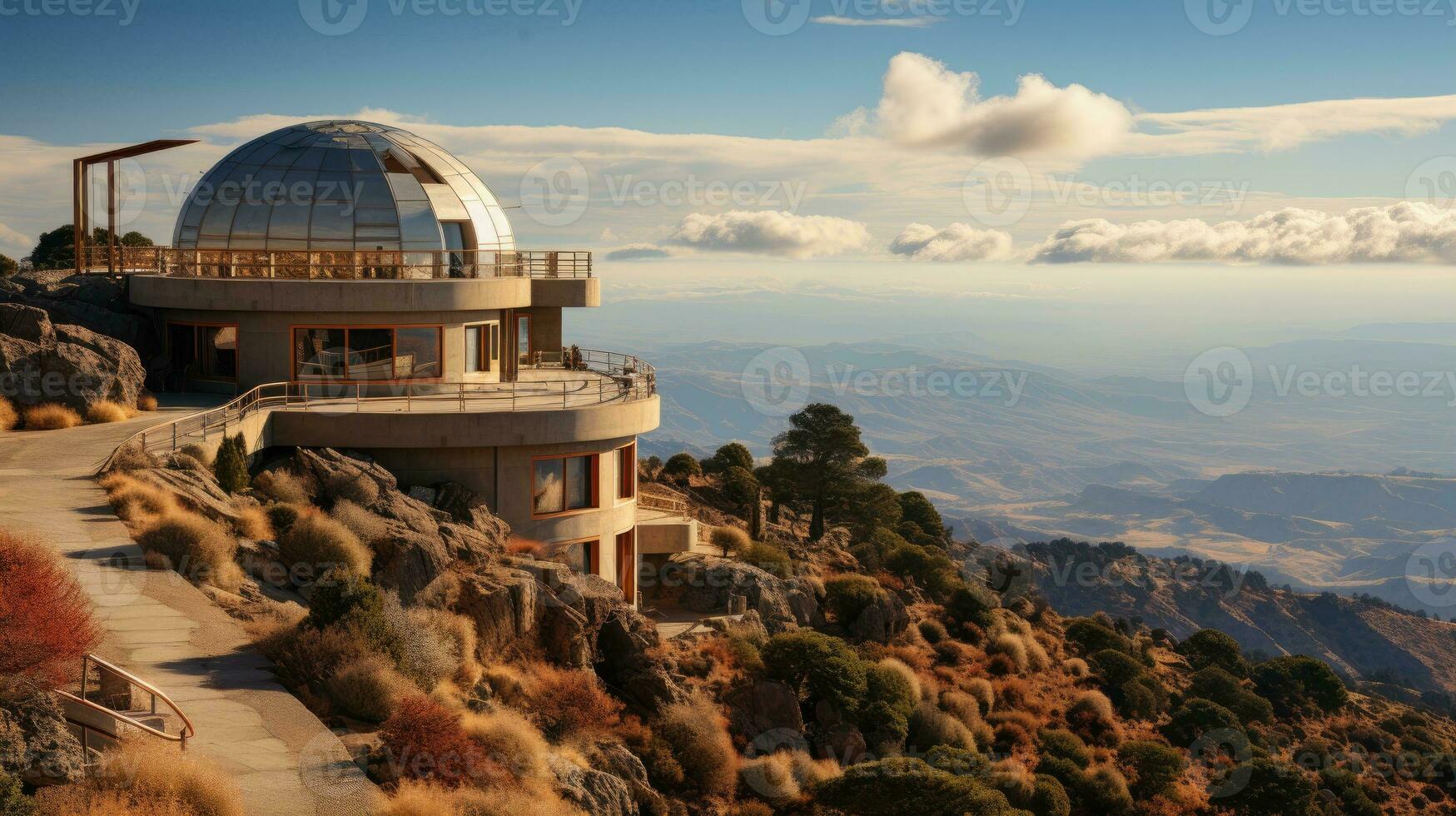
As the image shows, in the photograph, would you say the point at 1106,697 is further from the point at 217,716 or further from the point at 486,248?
the point at 217,716

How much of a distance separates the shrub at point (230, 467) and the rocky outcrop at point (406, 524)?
4.23 feet

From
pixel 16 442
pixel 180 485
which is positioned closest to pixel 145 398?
pixel 16 442

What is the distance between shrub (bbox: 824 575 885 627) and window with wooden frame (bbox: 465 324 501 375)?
12807 millimetres

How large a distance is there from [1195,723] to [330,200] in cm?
3351

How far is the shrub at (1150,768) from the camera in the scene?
34.4 m

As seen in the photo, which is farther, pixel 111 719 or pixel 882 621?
pixel 882 621

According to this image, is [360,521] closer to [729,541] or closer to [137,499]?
[137,499]

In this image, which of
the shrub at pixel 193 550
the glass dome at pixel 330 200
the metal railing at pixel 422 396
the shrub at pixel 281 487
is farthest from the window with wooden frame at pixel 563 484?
the shrub at pixel 193 550

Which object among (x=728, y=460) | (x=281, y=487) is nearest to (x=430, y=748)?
(x=281, y=487)

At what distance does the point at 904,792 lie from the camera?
22844 millimetres

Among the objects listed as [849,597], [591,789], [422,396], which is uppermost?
[422,396]

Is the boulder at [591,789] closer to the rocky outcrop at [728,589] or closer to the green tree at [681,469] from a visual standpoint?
the rocky outcrop at [728,589]

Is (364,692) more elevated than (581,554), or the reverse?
(364,692)

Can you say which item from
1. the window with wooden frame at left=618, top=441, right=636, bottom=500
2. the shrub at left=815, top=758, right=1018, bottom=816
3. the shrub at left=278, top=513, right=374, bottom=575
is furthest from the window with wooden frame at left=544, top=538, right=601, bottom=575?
the shrub at left=815, top=758, right=1018, bottom=816
